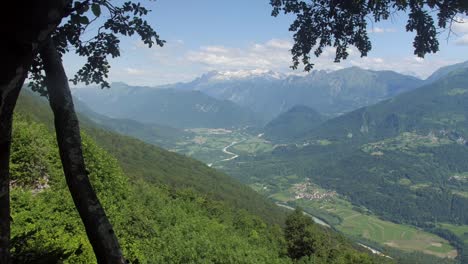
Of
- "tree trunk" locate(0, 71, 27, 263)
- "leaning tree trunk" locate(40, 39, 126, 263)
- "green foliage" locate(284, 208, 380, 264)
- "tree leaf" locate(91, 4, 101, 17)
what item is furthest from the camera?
"green foliage" locate(284, 208, 380, 264)

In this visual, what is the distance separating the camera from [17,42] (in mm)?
3326

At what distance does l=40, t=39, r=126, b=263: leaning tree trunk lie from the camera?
4668 millimetres

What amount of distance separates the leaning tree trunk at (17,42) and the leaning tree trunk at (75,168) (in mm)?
847

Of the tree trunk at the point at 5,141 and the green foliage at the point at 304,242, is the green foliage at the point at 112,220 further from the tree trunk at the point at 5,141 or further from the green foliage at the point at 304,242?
the green foliage at the point at 304,242

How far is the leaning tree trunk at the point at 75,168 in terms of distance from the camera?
4.67 meters

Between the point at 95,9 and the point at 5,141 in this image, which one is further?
the point at 95,9

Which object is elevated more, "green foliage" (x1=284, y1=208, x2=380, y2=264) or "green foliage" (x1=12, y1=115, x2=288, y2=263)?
"green foliage" (x1=12, y1=115, x2=288, y2=263)

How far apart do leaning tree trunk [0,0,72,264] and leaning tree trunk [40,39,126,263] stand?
0.85 meters

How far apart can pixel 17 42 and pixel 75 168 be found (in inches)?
76.2

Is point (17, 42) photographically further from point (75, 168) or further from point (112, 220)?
point (112, 220)

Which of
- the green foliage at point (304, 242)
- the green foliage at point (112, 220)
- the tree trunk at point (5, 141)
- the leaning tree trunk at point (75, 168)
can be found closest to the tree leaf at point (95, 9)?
the leaning tree trunk at point (75, 168)

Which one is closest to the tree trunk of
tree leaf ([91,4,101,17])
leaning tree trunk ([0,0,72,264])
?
leaning tree trunk ([0,0,72,264])

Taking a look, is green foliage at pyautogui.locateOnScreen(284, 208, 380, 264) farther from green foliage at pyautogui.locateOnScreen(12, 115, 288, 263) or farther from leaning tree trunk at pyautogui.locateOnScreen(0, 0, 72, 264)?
leaning tree trunk at pyautogui.locateOnScreen(0, 0, 72, 264)

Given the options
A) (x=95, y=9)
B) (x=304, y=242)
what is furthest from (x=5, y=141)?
(x=304, y=242)
